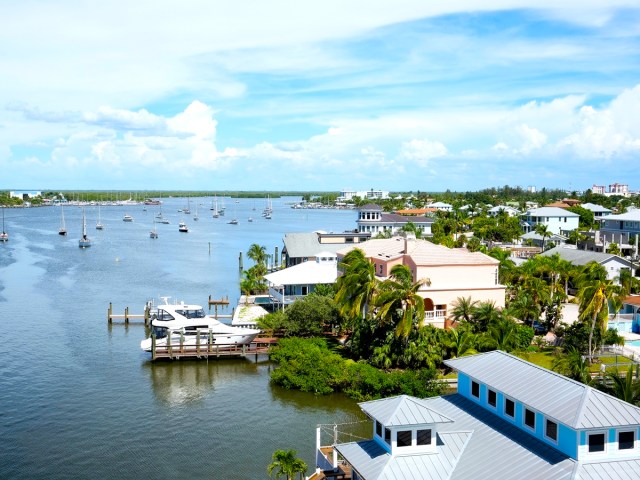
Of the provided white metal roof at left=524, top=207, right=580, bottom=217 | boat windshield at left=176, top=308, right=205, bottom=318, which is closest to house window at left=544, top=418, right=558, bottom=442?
boat windshield at left=176, top=308, right=205, bottom=318

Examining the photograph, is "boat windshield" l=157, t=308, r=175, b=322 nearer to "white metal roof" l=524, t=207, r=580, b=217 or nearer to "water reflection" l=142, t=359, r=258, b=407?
"water reflection" l=142, t=359, r=258, b=407

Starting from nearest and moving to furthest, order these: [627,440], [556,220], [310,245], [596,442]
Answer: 1. [596,442]
2. [627,440]
3. [310,245]
4. [556,220]

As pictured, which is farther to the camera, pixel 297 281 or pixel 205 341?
pixel 297 281

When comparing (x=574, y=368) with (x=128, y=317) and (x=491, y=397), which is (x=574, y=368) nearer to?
(x=491, y=397)

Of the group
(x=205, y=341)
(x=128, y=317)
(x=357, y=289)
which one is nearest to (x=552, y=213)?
(x=128, y=317)

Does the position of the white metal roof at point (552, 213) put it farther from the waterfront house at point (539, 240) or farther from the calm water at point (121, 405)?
the calm water at point (121, 405)

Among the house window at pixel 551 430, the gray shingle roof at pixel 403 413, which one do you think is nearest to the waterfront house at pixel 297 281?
the gray shingle roof at pixel 403 413

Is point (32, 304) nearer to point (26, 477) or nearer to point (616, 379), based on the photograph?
point (26, 477)

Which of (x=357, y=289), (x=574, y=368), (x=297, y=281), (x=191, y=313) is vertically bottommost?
(x=191, y=313)
